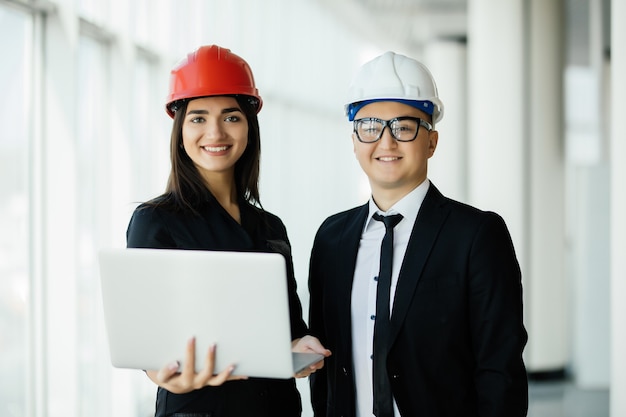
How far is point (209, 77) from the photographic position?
2.00 meters

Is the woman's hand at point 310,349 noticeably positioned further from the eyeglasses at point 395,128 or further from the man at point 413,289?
the eyeglasses at point 395,128

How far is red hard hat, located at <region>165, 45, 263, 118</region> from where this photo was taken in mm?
1997

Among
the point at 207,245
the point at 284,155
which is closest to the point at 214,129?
the point at 207,245

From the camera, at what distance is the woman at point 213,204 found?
192 centimetres

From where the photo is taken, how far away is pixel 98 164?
3.81 m

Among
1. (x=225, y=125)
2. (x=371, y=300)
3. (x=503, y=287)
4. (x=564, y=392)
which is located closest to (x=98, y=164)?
(x=225, y=125)

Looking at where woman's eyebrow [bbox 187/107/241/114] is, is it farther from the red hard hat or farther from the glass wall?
the glass wall

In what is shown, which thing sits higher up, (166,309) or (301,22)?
(301,22)

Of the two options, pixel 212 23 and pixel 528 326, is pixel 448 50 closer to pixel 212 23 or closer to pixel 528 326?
pixel 528 326

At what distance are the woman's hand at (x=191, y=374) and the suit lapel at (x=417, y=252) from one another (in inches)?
19.7

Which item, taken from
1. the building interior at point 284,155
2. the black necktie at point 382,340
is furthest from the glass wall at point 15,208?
the black necktie at point 382,340

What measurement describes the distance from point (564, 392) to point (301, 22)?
4658 mm

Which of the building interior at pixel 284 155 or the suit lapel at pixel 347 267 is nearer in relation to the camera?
the suit lapel at pixel 347 267

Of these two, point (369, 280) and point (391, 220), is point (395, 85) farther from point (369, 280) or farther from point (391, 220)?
point (369, 280)
